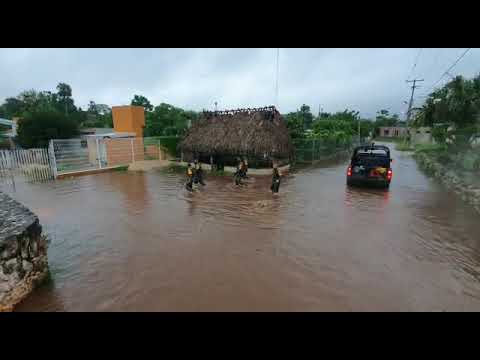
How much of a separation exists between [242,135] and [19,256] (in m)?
11.8

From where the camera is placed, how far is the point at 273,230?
19.8 ft

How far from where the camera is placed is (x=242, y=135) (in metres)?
14.1

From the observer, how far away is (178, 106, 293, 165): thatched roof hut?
524 inches

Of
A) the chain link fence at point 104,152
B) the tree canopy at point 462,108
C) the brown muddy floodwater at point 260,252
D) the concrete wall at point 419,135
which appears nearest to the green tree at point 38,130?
the chain link fence at point 104,152

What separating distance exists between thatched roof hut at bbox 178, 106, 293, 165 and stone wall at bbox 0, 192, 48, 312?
10562 mm

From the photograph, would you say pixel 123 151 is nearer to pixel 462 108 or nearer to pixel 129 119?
pixel 129 119

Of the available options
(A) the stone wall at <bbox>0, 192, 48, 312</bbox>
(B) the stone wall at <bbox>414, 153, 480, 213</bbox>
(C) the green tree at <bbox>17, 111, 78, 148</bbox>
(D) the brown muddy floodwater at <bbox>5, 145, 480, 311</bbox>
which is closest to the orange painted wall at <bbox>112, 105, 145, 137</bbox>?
(C) the green tree at <bbox>17, 111, 78, 148</bbox>

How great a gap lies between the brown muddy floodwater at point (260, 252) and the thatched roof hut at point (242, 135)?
470cm

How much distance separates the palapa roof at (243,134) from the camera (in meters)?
13.3

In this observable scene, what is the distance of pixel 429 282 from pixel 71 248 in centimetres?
688

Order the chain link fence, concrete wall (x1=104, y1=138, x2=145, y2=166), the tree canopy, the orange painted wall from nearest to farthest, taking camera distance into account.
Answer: the tree canopy → the chain link fence → concrete wall (x1=104, y1=138, x2=145, y2=166) → the orange painted wall

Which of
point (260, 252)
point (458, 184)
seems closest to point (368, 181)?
point (458, 184)

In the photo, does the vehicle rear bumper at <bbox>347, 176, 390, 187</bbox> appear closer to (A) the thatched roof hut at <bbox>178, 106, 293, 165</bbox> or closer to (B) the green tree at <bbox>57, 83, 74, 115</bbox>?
(A) the thatched roof hut at <bbox>178, 106, 293, 165</bbox>

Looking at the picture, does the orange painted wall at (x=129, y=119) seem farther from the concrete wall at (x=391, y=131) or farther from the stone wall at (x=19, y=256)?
the concrete wall at (x=391, y=131)
